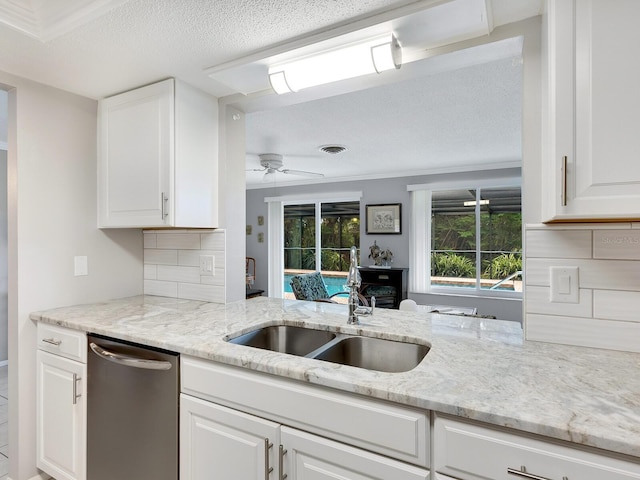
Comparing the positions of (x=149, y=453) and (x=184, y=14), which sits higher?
(x=184, y=14)

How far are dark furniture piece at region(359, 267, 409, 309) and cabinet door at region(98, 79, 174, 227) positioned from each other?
3497mm

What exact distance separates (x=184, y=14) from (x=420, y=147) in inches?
119

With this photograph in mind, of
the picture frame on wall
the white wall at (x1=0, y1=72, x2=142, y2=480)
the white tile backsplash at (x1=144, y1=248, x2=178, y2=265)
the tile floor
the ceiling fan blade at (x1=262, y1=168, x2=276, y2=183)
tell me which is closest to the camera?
the white wall at (x1=0, y1=72, x2=142, y2=480)

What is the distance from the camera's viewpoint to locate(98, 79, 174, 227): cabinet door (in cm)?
181

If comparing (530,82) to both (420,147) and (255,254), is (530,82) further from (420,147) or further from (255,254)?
(255,254)

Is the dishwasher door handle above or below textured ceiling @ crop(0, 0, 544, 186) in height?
below

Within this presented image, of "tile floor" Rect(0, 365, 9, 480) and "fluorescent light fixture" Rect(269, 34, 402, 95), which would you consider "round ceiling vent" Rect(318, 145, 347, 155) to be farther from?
"tile floor" Rect(0, 365, 9, 480)

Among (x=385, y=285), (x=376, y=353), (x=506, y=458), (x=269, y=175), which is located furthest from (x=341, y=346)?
(x=385, y=285)

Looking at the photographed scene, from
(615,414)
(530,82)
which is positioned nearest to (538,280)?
(615,414)

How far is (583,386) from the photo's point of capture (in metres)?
0.93

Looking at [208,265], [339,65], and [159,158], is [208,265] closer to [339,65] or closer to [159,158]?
[159,158]

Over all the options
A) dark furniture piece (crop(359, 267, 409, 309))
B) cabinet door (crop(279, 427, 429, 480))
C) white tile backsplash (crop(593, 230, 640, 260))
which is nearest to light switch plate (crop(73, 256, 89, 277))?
cabinet door (crop(279, 427, 429, 480))

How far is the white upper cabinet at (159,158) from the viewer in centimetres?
181

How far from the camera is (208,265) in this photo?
208 centimetres
